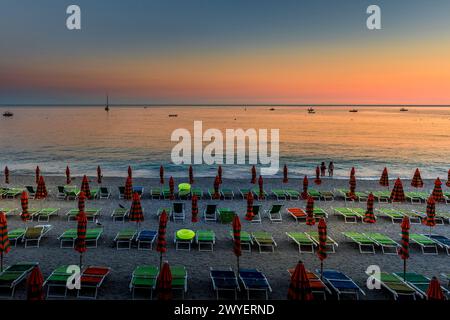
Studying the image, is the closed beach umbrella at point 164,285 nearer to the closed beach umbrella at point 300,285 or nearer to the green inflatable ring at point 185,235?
the closed beach umbrella at point 300,285

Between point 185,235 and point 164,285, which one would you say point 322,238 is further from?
point 185,235

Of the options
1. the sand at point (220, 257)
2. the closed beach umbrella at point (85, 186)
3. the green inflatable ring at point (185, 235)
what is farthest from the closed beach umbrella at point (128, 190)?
the green inflatable ring at point (185, 235)

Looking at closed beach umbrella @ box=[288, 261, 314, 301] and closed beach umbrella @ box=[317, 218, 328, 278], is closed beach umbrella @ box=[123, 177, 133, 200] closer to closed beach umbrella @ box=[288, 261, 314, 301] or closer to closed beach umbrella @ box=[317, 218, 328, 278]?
closed beach umbrella @ box=[317, 218, 328, 278]

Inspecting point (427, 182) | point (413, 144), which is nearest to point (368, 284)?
point (427, 182)

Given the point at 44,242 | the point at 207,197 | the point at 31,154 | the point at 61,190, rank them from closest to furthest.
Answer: the point at 44,242, the point at 61,190, the point at 207,197, the point at 31,154

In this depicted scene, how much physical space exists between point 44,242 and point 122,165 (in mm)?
27734

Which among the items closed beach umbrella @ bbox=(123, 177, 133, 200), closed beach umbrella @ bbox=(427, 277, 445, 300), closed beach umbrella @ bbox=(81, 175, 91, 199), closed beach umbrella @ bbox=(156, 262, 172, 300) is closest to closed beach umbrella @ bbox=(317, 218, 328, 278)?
closed beach umbrella @ bbox=(427, 277, 445, 300)

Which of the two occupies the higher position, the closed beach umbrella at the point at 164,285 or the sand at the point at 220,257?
the closed beach umbrella at the point at 164,285

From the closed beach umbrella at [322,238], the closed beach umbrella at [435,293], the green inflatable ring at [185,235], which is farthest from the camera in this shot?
the green inflatable ring at [185,235]

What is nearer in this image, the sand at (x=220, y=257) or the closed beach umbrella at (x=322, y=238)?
the closed beach umbrella at (x=322, y=238)
